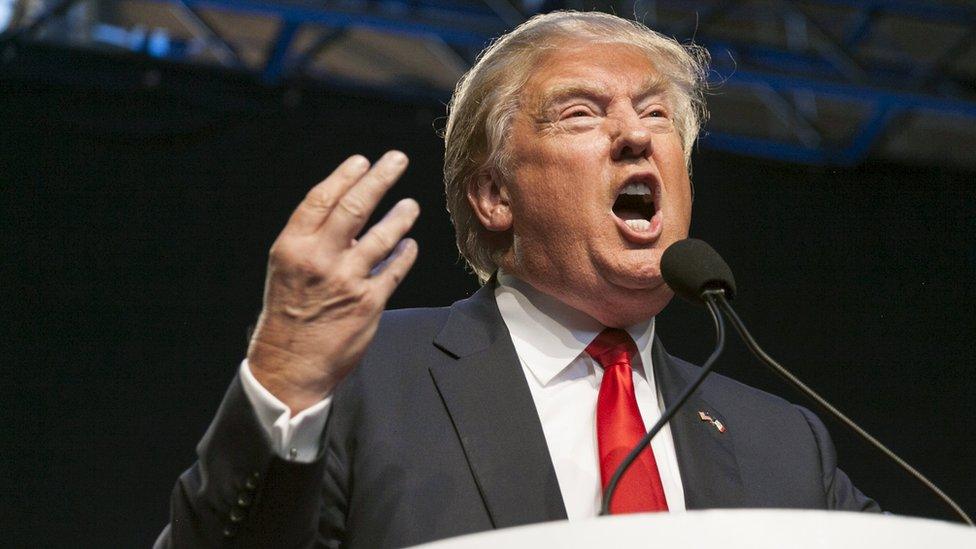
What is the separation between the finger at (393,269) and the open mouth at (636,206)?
2.05 ft

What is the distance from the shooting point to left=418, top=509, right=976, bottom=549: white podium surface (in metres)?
0.99

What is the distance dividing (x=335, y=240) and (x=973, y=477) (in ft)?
12.6

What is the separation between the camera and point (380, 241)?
4.42ft

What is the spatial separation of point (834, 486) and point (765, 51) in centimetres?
285

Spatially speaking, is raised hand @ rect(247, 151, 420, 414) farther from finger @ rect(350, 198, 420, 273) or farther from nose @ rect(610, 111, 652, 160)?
nose @ rect(610, 111, 652, 160)

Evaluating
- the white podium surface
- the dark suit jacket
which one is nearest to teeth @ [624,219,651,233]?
the dark suit jacket

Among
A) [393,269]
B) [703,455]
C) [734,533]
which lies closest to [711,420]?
[703,455]

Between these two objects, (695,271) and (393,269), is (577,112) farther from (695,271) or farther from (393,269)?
(393,269)

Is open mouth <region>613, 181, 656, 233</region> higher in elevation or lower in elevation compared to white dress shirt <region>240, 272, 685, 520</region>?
higher

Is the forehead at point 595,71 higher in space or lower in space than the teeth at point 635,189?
higher

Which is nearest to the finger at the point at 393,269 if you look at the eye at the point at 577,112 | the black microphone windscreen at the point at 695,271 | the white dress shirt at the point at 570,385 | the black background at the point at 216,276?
Result: the black microphone windscreen at the point at 695,271

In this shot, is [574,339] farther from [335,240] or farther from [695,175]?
[695,175]

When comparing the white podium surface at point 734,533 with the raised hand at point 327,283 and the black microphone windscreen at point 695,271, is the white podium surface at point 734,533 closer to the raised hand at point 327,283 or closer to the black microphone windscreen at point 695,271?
the raised hand at point 327,283

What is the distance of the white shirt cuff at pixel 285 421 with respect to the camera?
1.38 meters
